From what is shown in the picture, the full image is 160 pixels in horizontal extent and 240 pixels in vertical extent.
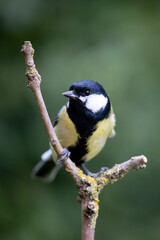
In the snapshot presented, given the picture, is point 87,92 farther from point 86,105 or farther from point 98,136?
point 98,136

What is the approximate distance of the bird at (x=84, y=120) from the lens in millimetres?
1698

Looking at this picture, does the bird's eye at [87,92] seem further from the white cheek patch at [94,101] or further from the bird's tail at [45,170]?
the bird's tail at [45,170]

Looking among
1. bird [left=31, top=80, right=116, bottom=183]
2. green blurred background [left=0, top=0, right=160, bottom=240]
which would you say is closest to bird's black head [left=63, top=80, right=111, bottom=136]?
bird [left=31, top=80, right=116, bottom=183]

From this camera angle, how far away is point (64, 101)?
95.0 inches

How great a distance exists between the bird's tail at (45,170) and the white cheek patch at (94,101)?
2.61ft

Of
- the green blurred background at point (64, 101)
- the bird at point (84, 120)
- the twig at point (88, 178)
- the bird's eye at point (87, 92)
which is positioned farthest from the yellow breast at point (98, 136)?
the green blurred background at point (64, 101)

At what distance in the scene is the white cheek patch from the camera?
67.3 inches

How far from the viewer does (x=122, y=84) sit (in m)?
2.49

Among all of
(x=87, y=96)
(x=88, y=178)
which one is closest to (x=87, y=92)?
(x=87, y=96)

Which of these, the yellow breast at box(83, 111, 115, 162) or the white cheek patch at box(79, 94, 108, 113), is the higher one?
the white cheek patch at box(79, 94, 108, 113)

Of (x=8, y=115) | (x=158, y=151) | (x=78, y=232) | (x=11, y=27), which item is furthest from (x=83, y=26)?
(x=78, y=232)

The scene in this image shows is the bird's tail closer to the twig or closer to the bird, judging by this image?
the bird

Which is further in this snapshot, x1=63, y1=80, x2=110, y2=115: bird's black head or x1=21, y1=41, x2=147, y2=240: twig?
x1=63, y1=80, x2=110, y2=115: bird's black head

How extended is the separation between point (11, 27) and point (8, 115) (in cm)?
66
